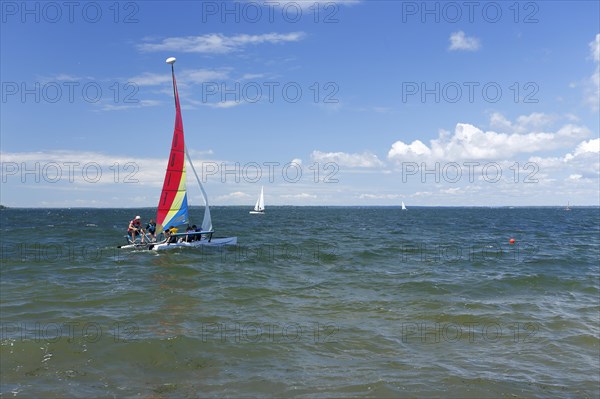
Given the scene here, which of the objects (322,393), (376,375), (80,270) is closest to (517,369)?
(376,375)

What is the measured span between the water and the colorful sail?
5905mm

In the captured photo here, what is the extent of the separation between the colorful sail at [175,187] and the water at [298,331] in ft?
19.4

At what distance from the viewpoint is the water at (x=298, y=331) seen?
8.70 metres

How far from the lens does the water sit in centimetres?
870

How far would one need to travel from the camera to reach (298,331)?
12.4 metres

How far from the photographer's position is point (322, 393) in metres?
8.20

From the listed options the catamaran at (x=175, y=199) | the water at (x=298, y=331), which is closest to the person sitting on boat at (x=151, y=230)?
the catamaran at (x=175, y=199)

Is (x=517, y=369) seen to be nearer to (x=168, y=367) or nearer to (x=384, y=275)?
(x=168, y=367)

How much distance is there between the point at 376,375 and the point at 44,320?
32.5 ft

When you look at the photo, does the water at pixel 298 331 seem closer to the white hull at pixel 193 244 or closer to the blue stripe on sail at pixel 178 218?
the white hull at pixel 193 244

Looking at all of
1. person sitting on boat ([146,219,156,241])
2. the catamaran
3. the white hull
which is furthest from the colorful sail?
person sitting on boat ([146,219,156,241])

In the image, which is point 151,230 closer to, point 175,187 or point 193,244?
point 193,244

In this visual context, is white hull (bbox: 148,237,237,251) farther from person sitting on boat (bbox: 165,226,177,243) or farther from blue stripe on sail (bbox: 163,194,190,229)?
blue stripe on sail (bbox: 163,194,190,229)

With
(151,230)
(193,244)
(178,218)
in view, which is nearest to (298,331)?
(178,218)
